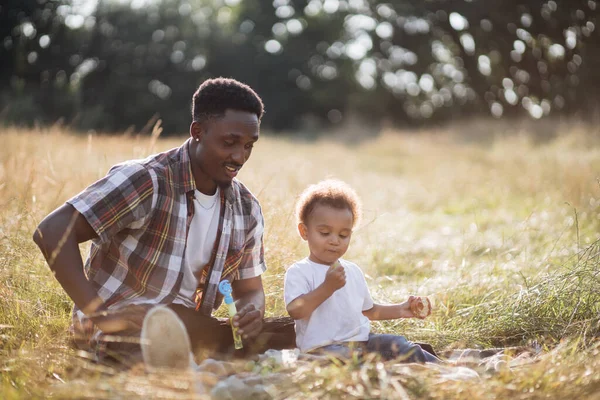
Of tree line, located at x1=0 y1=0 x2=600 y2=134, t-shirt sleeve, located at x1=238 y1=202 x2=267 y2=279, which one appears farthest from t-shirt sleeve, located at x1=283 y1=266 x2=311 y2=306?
tree line, located at x1=0 y1=0 x2=600 y2=134

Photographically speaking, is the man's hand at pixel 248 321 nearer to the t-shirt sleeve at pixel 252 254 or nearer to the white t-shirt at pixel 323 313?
the white t-shirt at pixel 323 313

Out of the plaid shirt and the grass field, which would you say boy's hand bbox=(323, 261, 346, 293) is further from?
the plaid shirt

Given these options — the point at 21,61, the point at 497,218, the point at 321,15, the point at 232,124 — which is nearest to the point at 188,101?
the point at 21,61

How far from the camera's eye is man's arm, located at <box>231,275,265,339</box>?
247 centimetres

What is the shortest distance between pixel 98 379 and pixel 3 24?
1815 centimetres

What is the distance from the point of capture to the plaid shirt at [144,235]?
2.33m

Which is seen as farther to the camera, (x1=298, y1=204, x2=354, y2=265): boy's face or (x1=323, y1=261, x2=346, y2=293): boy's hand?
(x1=298, y1=204, x2=354, y2=265): boy's face

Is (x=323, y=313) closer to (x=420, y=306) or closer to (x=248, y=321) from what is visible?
(x=248, y=321)

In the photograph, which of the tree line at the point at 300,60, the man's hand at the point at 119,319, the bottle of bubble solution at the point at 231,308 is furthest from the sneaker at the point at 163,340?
the tree line at the point at 300,60

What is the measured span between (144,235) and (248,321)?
0.61m

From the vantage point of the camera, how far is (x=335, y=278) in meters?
2.37

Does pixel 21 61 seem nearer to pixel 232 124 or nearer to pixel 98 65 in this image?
pixel 98 65

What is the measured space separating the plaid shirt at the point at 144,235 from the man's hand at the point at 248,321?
0.23 meters

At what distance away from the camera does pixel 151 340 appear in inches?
77.0
